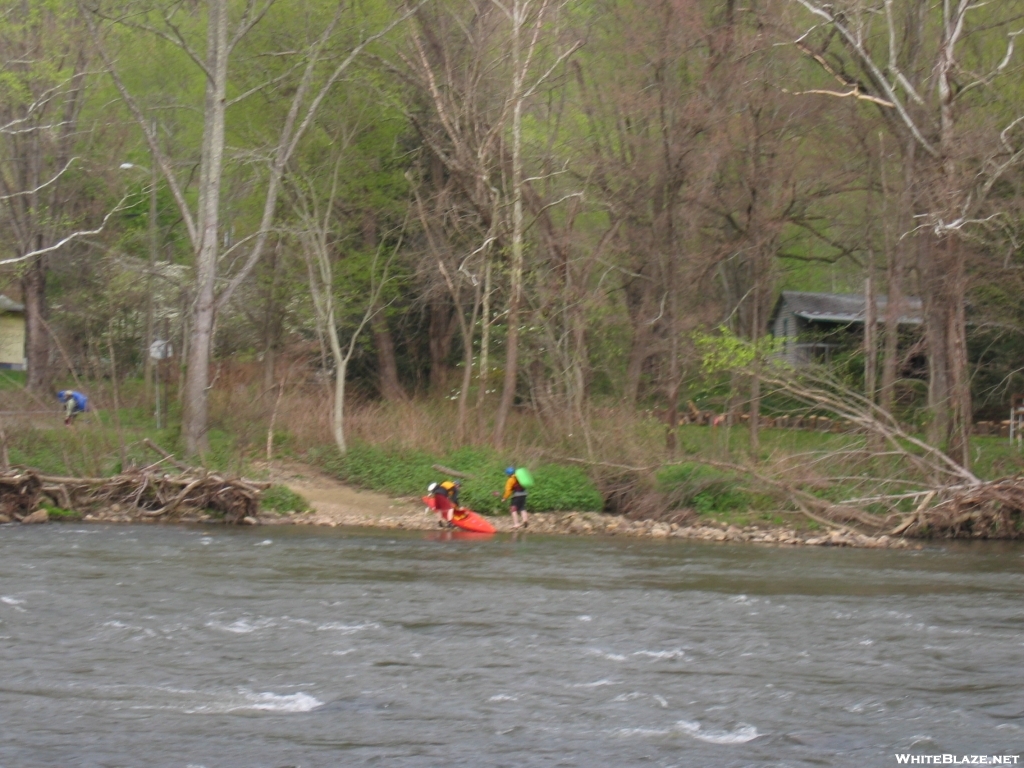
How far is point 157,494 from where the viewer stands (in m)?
26.1

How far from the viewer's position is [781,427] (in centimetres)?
3509

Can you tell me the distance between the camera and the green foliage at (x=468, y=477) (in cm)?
2850

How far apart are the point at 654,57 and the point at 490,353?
9434 mm

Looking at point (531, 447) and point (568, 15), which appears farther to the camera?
point (568, 15)

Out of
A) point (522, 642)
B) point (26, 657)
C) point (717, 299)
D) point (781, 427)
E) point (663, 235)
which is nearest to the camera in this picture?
point (26, 657)

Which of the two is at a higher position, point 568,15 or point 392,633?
point 568,15

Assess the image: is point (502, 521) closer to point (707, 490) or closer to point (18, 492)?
point (707, 490)

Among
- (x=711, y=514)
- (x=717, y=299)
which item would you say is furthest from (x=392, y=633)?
(x=717, y=299)

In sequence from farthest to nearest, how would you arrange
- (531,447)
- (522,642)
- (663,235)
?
(663,235) → (531,447) → (522,642)

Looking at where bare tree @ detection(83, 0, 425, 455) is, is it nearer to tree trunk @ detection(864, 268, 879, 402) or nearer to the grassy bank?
the grassy bank

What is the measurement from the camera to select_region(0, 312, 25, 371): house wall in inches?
1913

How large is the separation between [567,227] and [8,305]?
25.4m

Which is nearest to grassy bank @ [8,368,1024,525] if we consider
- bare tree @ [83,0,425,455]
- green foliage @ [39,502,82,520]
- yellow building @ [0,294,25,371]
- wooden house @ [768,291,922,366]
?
bare tree @ [83,0,425,455]

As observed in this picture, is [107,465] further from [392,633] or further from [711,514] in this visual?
[392,633]
